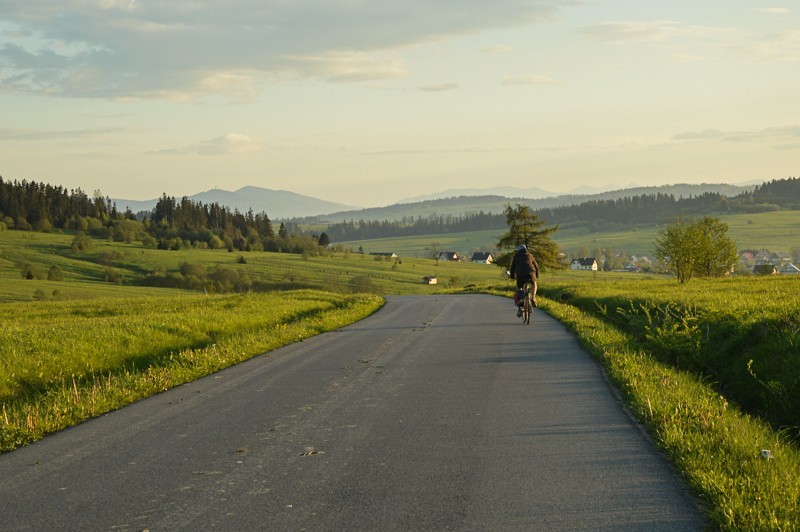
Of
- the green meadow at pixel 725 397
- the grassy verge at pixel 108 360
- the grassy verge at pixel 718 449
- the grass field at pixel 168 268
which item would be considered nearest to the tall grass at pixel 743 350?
the green meadow at pixel 725 397

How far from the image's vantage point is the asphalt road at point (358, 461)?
5.54 m

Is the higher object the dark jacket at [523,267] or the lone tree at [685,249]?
the dark jacket at [523,267]

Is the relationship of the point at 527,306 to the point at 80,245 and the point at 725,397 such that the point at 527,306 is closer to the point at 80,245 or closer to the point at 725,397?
the point at 725,397

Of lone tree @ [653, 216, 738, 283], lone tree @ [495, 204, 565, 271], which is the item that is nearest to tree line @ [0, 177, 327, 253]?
lone tree @ [495, 204, 565, 271]

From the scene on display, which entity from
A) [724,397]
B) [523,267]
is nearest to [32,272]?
[523,267]

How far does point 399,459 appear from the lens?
23.2 feet

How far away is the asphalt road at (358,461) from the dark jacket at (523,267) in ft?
38.5

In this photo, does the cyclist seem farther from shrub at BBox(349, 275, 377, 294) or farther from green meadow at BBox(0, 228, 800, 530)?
shrub at BBox(349, 275, 377, 294)

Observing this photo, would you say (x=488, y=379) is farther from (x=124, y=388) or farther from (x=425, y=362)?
(x=124, y=388)

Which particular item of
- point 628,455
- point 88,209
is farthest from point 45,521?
point 88,209

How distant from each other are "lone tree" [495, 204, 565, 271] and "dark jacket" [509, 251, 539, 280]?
55730 millimetres

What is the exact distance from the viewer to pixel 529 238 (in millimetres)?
81625

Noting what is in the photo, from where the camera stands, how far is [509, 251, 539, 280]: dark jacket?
78.9ft

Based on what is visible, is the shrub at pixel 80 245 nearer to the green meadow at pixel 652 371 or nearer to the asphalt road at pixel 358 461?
the green meadow at pixel 652 371
